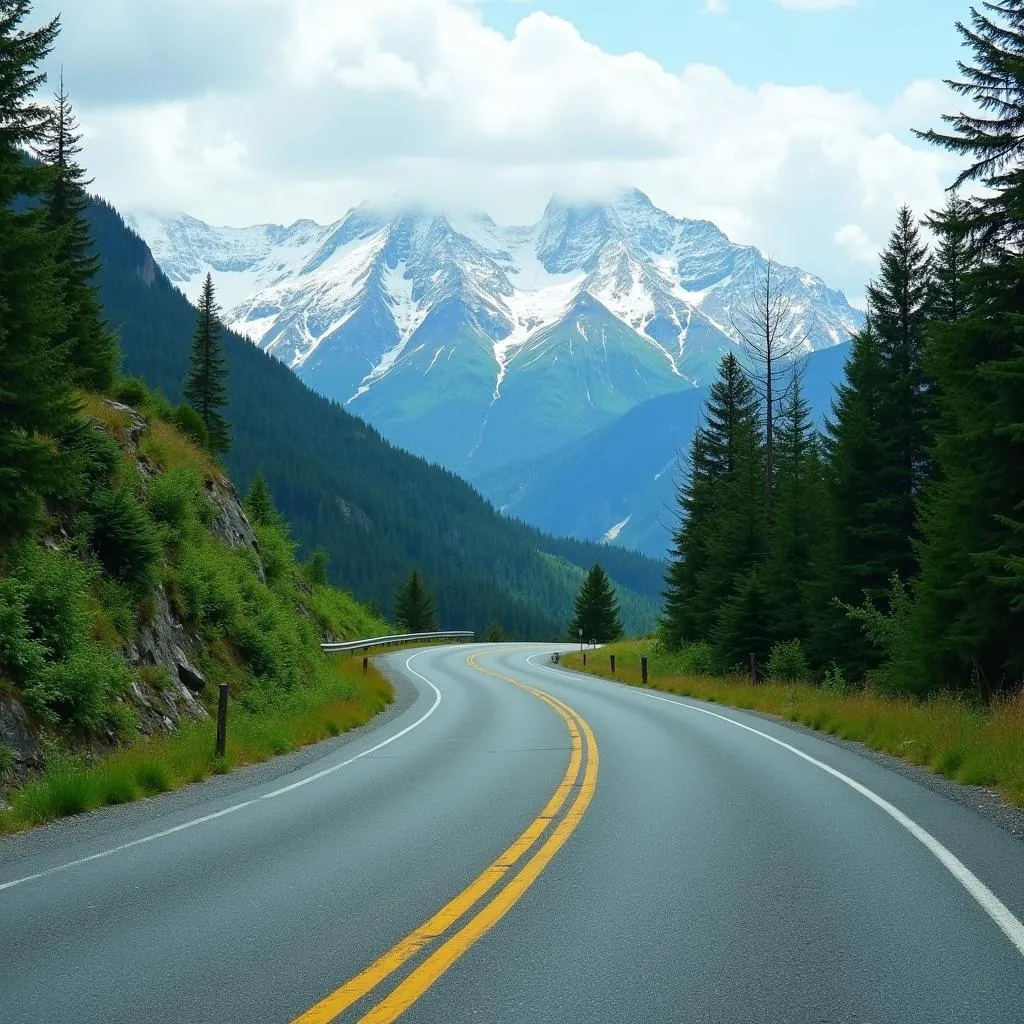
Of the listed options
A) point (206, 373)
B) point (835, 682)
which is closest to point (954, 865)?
point (835, 682)

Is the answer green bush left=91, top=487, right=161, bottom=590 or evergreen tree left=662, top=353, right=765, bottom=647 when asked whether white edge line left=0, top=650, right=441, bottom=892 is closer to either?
green bush left=91, top=487, right=161, bottom=590

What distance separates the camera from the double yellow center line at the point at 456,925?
4957 mm

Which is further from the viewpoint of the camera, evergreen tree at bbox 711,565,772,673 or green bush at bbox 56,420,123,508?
evergreen tree at bbox 711,565,772,673

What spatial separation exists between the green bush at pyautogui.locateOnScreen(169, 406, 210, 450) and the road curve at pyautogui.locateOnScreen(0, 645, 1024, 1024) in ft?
67.7

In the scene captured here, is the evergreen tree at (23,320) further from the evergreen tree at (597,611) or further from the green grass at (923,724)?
the evergreen tree at (597,611)

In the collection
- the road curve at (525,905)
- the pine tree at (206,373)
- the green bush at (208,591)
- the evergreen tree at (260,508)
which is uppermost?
the pine tree at (206,373)

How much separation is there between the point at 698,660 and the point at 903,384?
51.8 ft

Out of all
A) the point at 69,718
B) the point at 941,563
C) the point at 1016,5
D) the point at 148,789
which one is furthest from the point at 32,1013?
the point at 1016,5

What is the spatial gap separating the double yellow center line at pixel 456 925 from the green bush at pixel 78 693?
6711 mm

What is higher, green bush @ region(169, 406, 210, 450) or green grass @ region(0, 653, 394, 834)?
green bush @ region(169, 406, 210, 450)

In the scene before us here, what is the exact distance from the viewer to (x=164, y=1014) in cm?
489

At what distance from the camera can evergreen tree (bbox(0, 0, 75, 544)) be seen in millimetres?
14703

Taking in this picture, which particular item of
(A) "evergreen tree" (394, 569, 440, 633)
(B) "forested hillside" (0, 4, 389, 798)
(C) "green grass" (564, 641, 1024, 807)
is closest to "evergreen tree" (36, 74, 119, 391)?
(B) "forested hillside" (0, 4, 389, 798)

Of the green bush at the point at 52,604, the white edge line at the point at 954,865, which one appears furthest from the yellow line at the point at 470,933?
the green bush at the point at 52,604
